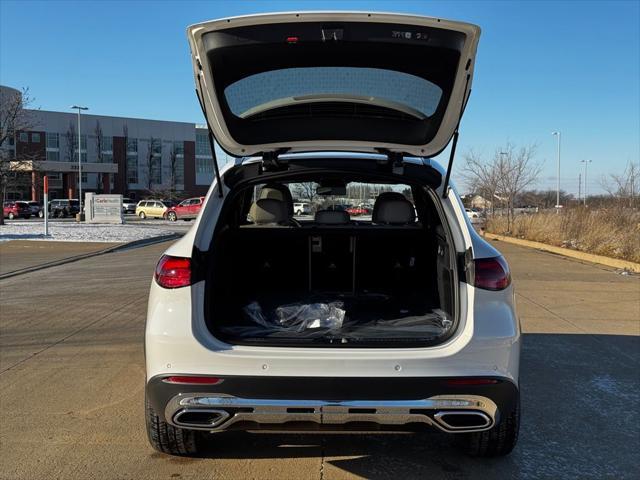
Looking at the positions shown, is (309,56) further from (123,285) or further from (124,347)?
(123,285)

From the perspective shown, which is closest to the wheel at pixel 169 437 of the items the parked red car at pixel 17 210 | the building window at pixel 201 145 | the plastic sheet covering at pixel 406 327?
the plastic sheet covering at pixel 406 327

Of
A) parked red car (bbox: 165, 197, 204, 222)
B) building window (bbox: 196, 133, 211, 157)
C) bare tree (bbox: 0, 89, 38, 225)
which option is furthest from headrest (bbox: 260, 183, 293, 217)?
building window (bbox: 196, 133, 211, 157)

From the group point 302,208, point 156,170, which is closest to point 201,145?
point 156,170

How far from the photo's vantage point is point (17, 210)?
1688 inches

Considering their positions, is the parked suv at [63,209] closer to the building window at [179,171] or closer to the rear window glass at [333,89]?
the building window at [179,171]

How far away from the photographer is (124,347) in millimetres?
6027

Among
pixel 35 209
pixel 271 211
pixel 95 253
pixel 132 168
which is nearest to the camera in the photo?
pixel 271 211

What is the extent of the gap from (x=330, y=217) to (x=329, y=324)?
4.41 feet

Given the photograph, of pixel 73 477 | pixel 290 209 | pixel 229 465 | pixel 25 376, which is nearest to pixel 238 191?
pixel 290 209

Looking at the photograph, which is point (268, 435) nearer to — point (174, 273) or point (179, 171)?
point (174, 273)

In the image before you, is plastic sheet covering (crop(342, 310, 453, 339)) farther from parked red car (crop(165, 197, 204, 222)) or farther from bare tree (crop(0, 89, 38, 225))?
parked red car (crop(165, 197, 204, 222))

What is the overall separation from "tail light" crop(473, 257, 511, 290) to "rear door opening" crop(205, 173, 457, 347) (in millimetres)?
311

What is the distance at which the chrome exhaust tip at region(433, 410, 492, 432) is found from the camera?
283 centimetres

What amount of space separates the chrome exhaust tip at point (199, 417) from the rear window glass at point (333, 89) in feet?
5.50
